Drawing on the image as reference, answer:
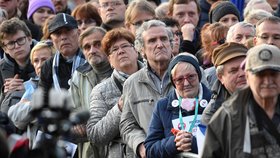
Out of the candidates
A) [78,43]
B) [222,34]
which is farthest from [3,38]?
[222,34]

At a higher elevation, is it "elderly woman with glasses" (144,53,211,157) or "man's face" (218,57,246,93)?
"man's face" (218,57,246,93)

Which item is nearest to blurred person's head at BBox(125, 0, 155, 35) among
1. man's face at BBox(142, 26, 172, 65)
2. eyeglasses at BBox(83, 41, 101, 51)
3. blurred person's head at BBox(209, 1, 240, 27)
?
eyeglasses at BBox(83, 41, 101, 51)

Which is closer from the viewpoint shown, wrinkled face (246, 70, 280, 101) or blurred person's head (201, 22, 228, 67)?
wrinkled face (246, 70, 280, 101)

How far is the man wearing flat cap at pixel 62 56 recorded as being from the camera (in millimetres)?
15141

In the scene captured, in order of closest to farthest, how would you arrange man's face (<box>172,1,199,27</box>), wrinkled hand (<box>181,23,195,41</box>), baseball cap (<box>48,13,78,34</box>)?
baseball cap (<box>48,13,78,34</box>) < wrinkled hand (<box>181,23,195,41</box>) < man's face (<box>172,1,199,27</box>)

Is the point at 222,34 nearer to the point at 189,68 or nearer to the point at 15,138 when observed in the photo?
the point at 189,68

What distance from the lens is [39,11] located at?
61.2ft

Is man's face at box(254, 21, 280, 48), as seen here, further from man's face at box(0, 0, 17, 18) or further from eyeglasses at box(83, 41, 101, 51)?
man's face at box(0, 0, 17, 18)

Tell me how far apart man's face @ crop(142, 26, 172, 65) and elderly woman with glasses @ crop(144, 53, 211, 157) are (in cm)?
83

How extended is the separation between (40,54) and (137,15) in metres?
1.27

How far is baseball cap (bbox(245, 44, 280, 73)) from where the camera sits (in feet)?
34.2

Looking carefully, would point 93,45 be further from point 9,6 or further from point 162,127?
point 9,6

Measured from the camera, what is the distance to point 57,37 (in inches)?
608

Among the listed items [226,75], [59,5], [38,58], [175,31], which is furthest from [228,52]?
[59,5]
